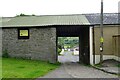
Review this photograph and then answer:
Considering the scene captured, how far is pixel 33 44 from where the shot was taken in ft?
113

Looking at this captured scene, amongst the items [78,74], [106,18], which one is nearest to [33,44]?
[106,18]

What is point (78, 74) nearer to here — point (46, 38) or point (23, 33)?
point (46, 38)

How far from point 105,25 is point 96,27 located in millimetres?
1000

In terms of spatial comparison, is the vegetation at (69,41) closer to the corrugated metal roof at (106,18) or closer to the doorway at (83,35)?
the doorway at (83,35)

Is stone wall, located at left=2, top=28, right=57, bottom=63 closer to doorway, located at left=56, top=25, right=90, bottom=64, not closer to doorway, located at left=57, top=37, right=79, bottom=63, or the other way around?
doorway, located at left=56, top=25, right=90, bottom=64

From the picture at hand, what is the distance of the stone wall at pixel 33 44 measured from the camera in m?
33.5

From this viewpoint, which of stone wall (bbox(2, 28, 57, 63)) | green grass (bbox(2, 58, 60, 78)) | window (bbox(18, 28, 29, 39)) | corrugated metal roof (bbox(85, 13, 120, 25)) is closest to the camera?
green grass (bbox(2, 58, 60, 78))

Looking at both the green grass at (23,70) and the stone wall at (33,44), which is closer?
the green grass at (23,70)

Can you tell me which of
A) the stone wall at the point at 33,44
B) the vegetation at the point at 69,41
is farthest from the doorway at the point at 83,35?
the vegetation at the point at 69,41

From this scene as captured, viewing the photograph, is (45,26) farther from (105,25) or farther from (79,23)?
(105,25)

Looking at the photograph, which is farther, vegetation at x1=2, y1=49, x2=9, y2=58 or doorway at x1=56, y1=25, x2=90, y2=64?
vegetation at x1=2, y1=49, x2=9, y2=58

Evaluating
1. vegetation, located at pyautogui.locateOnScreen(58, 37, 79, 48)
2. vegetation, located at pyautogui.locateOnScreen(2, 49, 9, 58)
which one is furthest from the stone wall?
vegetation, located at pyautogui.locateOnScreen(58, 37, 79, 48)

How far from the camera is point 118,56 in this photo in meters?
29.7

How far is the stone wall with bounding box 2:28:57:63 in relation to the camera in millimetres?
33500
